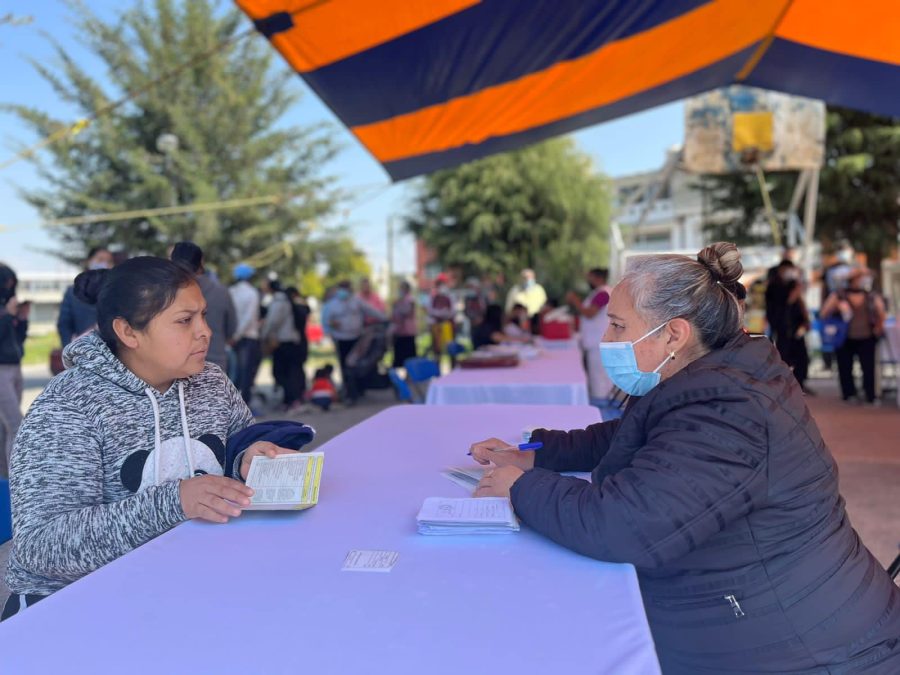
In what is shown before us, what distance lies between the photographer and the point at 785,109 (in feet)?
43.0

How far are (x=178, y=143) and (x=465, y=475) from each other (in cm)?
1857

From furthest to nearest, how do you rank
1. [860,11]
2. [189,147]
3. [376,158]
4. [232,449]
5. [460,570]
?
[189,147] < [376,158] < [860,11] < [232,449] < [460,570]

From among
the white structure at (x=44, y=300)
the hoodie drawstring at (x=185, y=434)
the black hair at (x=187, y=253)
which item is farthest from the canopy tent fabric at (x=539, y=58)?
the white structure at (x=44, y=300)

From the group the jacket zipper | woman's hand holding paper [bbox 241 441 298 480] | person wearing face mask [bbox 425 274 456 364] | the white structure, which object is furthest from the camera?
the white structure

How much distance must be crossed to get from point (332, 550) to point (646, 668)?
0.63 m

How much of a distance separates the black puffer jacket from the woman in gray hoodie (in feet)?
2.45

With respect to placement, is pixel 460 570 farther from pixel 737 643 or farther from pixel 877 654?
pixel 877 654

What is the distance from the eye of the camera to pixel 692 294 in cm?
159

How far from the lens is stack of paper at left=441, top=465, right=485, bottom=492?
72.5 inches

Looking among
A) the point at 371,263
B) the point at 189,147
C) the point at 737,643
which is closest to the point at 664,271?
the point at 737,643

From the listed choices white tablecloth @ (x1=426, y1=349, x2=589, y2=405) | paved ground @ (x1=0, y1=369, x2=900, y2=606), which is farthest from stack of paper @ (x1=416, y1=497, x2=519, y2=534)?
white tablecloth @ (x1=426, y1=349, x2=589, y2=405)

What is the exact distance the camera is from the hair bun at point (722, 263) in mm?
1624

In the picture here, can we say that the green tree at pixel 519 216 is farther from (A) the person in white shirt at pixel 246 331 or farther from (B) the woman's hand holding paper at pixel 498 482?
(B) the woman's hand holding paper at pixel 498 482

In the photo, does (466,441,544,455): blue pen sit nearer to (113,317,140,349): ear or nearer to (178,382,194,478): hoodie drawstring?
(178,382,194,478): hoodie drawstring
